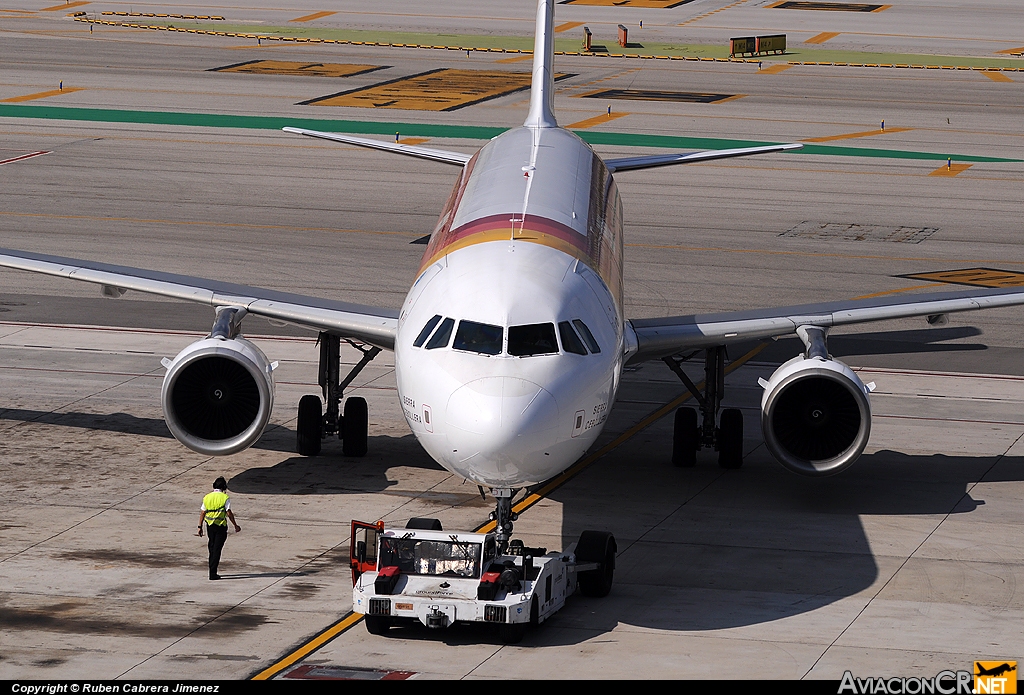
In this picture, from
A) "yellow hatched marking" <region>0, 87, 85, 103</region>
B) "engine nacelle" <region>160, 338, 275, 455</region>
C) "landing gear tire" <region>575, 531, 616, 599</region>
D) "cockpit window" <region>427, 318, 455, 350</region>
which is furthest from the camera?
"yellow hatched marking" <region>0, 87, 85, 103</region>

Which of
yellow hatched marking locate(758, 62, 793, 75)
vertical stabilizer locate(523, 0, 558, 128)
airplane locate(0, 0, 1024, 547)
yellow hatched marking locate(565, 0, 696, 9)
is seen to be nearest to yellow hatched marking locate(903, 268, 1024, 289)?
airplane locate(0, 0, 1024, 547)

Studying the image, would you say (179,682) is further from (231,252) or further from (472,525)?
(231,252)

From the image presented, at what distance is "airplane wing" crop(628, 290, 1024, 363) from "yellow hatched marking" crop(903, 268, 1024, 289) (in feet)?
43.4

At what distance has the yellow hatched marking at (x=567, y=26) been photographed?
89.8 metres

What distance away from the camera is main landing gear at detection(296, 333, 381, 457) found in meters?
26.1

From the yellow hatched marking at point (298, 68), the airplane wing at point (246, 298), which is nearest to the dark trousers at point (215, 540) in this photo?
the airplane wing at point (246, 298)

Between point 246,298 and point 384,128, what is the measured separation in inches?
1317

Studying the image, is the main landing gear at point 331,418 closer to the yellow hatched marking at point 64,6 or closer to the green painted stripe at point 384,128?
the green painted stripe at point 384,128

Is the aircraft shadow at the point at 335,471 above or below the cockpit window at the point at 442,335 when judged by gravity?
below

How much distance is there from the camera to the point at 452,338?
19281mm

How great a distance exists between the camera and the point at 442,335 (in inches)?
766

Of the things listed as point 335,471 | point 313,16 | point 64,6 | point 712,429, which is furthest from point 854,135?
point 64,6

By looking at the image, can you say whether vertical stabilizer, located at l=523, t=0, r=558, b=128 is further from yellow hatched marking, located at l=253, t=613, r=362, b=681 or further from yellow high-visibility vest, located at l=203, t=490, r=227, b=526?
yellow hatched marking, located at l=253, t=613, r=362, b=681

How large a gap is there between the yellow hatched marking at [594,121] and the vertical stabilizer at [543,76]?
90.3 ft
